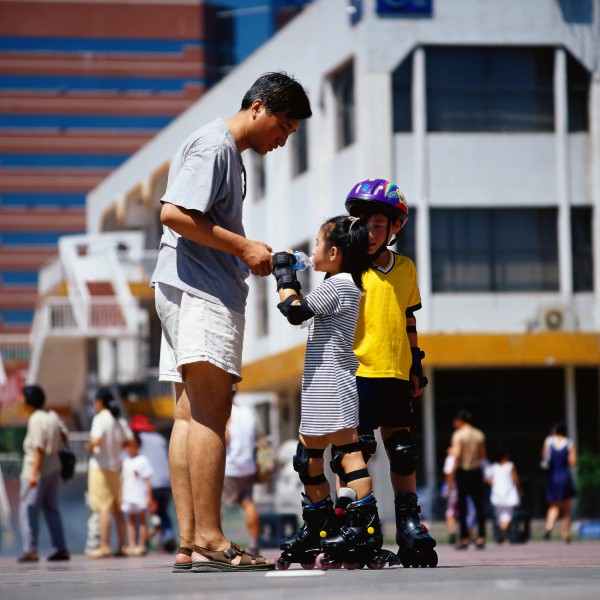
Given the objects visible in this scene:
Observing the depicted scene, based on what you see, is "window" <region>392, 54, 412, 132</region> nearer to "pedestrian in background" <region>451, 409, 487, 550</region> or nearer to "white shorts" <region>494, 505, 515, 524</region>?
"white shorts" <region>494, 505, 515, 524</region>

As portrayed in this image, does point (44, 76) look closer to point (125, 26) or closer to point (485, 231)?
point (125, 26)

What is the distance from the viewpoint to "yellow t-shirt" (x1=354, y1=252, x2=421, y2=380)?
737 cm

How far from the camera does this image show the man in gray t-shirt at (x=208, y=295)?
635 centimetres

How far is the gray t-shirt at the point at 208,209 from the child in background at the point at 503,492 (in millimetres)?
14592

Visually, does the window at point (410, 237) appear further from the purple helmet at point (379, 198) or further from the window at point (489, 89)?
the purple helmet at point (379, 198)

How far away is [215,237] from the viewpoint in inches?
253

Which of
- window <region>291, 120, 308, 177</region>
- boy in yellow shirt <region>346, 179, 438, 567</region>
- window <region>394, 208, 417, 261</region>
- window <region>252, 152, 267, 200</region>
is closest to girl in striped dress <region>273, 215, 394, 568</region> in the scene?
boy in yellow shirt <region>346, 179, 438, 567</region>

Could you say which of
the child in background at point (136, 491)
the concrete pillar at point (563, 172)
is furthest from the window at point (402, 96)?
the child in background at point (136, 491)

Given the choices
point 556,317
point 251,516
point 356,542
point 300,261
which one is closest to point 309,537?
point 356,542

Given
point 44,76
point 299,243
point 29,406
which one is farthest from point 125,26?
point 29,406

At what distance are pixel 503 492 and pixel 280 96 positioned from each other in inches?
608

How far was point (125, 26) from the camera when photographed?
105750 millimetres

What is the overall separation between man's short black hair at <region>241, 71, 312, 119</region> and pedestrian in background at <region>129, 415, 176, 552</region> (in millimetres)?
11095

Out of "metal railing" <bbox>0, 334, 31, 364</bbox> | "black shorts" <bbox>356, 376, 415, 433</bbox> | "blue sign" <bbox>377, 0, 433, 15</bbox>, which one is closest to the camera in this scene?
"black shorts" <bbox>356, 376, 415, 433</bbox>
